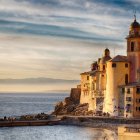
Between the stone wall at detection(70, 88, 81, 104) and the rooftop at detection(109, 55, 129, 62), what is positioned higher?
the rooftop at detection(109, 55, 129, 62)

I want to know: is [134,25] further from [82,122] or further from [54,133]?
[54,133]

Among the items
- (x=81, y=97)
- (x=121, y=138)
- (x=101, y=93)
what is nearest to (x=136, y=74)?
(x=101, y=93)

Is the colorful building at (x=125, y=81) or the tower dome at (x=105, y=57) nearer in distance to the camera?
the colorful building at (x=125, y=81)

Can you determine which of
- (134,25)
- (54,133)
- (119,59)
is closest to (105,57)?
(119,59)

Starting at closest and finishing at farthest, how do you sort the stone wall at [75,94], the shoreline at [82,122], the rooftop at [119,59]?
the shoreline at [82,122] < the rooftop at [119,59] < the stone wall at [75,94]

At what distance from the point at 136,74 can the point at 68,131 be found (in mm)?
16284

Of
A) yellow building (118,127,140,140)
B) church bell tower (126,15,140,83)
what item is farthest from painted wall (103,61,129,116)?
yellow building (118,127,140,140)

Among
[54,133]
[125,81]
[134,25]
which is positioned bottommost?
[54,133]

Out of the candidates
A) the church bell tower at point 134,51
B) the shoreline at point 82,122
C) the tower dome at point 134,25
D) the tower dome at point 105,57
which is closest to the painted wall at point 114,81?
the church bell tower at point 134,51

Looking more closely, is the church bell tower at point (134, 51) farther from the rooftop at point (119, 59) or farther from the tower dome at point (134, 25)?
the rooftop at point (119, 59)

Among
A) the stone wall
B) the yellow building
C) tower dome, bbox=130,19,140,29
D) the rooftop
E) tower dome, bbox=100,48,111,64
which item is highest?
tower dome, bbox=130,19,140,29

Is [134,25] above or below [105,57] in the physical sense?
above

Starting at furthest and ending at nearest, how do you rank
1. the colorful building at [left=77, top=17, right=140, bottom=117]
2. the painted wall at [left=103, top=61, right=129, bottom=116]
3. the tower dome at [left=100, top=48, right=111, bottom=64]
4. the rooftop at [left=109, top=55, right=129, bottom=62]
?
the tower dome at [left=100, top=48, right=111, bottom=64] → the rooftop at [left=109, top=55, right=129, bottom=62] → the painted wall at [left=103, top=61, right=129, bottom=116] → the colorful building at [left=77, top=17, right=140, bottom=117]

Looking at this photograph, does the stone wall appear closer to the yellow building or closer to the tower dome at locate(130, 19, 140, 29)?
the tower dome at locate(130, 19, 140, 29)
